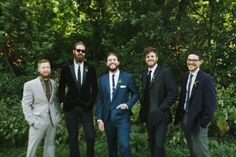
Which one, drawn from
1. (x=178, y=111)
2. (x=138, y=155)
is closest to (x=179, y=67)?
(x=138, y=155)

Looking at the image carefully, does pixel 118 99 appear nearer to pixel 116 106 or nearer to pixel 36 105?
pixel 116 106

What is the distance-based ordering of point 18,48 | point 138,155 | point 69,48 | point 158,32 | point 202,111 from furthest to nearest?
point 69,48 < point 18,48 < point 158,32 < point 138,155 < point 202,111

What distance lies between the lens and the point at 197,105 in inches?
255

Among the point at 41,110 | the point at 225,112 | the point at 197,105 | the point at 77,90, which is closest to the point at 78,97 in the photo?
the point at 77,90

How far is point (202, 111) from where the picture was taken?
256 inches

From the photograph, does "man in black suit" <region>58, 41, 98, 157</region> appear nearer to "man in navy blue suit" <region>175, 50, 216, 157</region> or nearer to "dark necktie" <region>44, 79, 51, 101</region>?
"dark necktie" <region>44, 79, 51, 101</region>

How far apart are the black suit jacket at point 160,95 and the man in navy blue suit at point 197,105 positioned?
0.24 metres

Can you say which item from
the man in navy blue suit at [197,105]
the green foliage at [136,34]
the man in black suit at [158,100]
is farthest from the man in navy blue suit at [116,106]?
the green foliage at [136,34]

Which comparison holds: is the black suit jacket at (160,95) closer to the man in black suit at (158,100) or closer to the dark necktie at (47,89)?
the man in black suit at (158,100)

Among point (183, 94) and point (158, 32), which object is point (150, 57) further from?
point (158, 32)

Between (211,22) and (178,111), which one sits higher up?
(211,22)

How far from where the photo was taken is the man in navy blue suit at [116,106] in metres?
7.09

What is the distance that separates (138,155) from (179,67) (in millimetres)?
4663

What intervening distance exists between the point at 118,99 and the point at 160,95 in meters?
0.75
